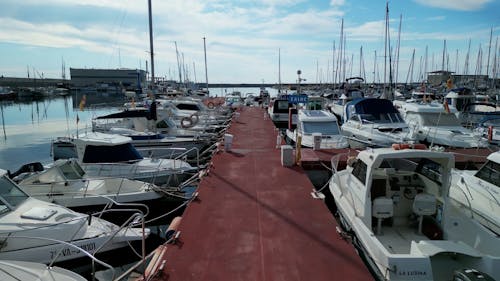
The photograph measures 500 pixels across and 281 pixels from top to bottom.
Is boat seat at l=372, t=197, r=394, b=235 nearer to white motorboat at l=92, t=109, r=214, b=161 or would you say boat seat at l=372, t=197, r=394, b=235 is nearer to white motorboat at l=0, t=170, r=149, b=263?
white motorboat at l=0, t=170, r=149, b=263

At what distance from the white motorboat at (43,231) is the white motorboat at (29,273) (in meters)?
1.21

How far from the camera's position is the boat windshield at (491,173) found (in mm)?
8680

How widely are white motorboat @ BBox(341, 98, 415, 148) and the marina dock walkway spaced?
297 inches

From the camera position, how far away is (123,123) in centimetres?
2425

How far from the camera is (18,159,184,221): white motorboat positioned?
10.7 metres

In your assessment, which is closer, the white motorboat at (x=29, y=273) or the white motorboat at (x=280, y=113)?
the white motorboat at (x=29, y=273)

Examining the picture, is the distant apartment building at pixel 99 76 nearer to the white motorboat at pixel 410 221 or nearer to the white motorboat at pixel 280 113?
the white motorboat at pixel 280 113

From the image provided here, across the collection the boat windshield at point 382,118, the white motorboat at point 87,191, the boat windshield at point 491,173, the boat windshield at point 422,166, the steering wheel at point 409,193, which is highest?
the boat windshield at point 382,118

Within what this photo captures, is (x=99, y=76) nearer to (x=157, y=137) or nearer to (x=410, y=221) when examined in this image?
(x=157, y=137)

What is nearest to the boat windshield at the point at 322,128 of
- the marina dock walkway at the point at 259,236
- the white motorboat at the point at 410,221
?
the marina dock walkway at the point at 259,236

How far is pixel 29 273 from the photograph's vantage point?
5.01m

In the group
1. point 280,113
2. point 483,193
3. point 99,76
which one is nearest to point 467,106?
point 280,113

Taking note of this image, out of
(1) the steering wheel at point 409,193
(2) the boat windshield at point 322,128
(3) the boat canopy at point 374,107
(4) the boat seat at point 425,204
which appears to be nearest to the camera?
(4) the boat seat at point 425,204

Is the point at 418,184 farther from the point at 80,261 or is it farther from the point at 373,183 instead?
the point at 80,261
